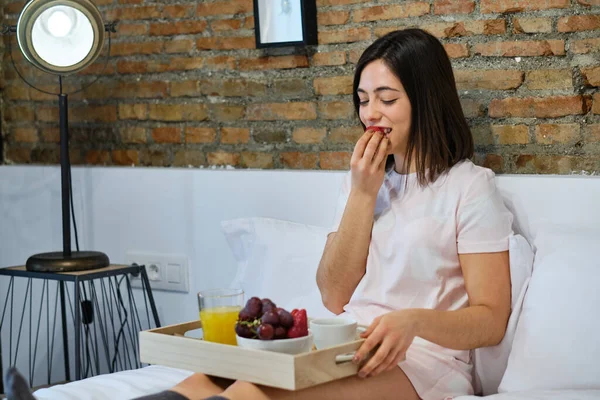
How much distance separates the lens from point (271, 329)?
1591 mm

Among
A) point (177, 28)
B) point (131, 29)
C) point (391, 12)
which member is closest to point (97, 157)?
point (131, 29)

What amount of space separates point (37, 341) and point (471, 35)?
191cm

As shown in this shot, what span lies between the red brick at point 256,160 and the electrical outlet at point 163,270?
36 cm

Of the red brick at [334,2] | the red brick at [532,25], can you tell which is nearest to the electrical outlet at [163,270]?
the red brick at [334,2]

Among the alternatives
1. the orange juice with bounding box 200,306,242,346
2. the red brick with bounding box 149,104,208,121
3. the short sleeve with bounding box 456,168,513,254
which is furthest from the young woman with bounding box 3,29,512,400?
the red brick with bounding box 149,104,208,121

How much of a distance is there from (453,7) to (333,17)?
1.24 feet

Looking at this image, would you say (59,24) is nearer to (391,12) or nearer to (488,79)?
(391,12)

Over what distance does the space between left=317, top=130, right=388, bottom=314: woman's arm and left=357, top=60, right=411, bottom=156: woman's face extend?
30 mm

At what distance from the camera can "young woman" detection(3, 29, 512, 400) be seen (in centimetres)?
184

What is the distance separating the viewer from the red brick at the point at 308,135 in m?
2.61

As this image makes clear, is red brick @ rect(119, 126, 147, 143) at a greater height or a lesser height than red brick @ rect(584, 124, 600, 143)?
greater

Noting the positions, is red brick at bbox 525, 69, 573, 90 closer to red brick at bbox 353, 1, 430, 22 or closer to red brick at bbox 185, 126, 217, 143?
red brick at bbox 353, 1, 430, 22

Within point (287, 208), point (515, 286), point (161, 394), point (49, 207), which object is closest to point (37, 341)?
point (49, 207)

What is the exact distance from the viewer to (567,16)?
2.15m
